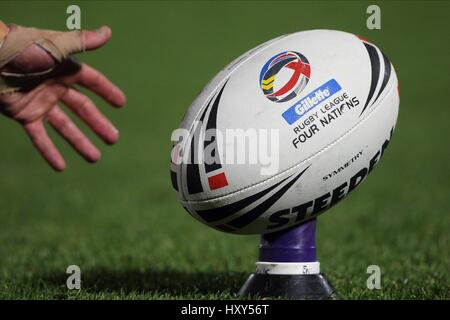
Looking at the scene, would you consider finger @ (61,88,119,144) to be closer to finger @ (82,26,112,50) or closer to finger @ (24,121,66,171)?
finger @ (24,121,66,171)

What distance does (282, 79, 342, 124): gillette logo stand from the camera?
3637mm

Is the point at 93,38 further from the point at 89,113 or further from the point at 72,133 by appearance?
the point at 72,133

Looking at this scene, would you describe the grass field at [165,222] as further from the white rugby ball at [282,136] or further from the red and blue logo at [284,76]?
the red and blue logo at [284,76]

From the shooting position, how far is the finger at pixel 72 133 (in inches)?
193

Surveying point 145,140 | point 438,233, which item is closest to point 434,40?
point 145,140

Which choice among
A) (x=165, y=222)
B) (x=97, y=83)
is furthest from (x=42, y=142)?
(x=165, y=222)

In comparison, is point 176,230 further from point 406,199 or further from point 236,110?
point 236,110

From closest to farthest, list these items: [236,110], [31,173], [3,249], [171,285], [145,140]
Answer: [236,110] → [171,285] → [3,249] → [31,173] → [145,140]

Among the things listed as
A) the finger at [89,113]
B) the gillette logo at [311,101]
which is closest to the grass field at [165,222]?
the finger at [89,113]

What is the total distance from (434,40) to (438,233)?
20.4m

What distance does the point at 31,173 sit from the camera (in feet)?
35.1

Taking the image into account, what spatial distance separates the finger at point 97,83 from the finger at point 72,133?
0.22 meters

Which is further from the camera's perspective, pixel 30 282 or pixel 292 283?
pixel 30 282

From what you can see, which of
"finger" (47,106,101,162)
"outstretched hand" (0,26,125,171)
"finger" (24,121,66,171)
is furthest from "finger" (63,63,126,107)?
"finger" (24,121,66,171)
